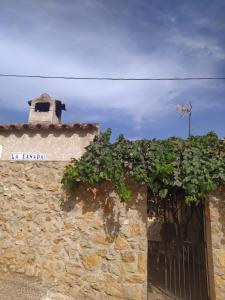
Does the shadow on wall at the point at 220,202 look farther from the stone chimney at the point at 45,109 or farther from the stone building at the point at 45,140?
the stone chimney at the point at 45,109

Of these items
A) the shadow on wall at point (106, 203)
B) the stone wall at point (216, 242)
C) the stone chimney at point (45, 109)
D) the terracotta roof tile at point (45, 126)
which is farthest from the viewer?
the stone chimney at point (45, 109)

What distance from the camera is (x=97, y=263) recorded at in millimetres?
4902

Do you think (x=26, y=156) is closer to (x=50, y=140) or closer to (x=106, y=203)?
(x=50, y=140)

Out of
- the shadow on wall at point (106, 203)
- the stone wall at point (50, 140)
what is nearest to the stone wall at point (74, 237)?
the shadow on wall at point (106, 203)

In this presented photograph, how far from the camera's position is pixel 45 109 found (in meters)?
11.8

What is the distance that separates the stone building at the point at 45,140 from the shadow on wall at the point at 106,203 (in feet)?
11.4

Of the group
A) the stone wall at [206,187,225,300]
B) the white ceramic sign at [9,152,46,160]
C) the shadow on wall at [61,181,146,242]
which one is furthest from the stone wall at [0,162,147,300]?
the white ceramic sign at [9,152,46,160]

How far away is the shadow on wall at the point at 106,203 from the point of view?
16.5 ft

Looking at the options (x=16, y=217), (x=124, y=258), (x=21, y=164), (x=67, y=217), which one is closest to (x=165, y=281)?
(x=124, y=258)

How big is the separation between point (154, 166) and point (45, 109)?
790 cm

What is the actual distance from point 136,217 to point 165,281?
180 cm

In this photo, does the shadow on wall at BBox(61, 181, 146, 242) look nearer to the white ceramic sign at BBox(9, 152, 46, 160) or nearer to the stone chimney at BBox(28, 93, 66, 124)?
the white ceramic sign at BBox(9, 152, 46, 160)

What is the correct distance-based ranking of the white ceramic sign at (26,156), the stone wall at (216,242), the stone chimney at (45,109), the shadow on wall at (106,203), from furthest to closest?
the stone chimney at (45,109), the white ceramic sign at (26,156), the shadow on wall at (106,203), the stone wall at (216,242)

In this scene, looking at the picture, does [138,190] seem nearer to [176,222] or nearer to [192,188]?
[192,188]
